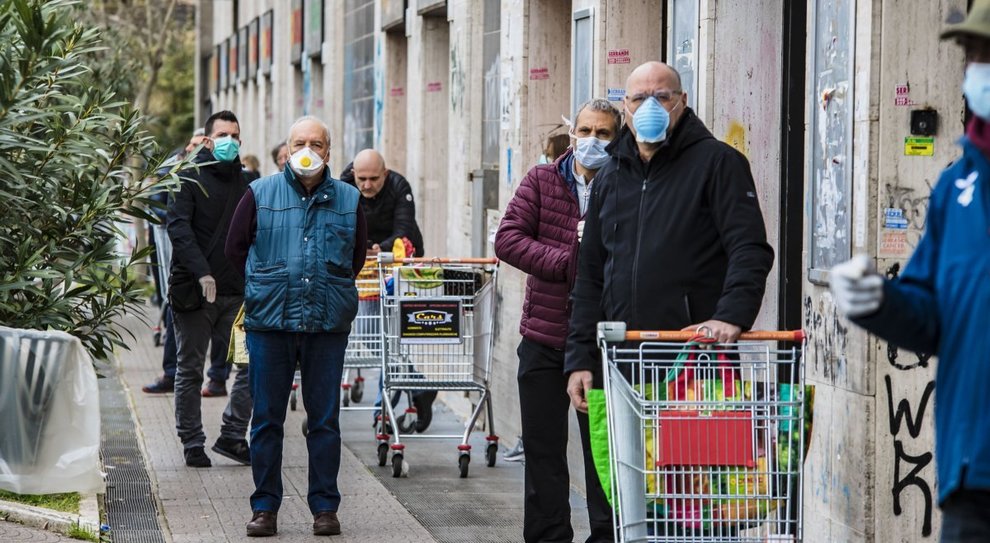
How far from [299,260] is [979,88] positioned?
180 inches

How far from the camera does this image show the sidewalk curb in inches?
284

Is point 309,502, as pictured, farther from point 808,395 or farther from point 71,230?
point 808,395

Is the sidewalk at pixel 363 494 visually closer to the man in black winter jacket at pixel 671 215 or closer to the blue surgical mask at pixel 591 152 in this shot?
the blue surgical mask at pixel 591 152

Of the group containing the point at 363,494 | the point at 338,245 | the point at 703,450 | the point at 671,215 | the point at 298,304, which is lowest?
the point at 363,494

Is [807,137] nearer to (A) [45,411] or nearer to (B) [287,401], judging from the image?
(B) [287,401]

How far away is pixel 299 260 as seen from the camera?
7449mm

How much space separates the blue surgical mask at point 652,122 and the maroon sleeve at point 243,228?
2.63 meters

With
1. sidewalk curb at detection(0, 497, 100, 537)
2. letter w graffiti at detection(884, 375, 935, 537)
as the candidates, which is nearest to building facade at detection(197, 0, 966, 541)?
letter w graffiti at detection(884, 375, 935, 537)

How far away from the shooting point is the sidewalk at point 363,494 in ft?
25.6

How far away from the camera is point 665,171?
18.1ft

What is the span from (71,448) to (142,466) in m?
2.05

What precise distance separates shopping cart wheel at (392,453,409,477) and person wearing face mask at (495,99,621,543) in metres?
2.50

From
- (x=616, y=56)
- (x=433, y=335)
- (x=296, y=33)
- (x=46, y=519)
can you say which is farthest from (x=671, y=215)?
(x=296, y=33)

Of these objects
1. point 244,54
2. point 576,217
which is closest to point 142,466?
point 576,217
